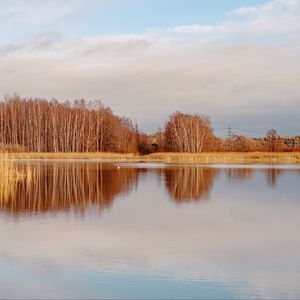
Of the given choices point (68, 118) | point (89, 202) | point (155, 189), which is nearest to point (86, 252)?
point (89, 202)

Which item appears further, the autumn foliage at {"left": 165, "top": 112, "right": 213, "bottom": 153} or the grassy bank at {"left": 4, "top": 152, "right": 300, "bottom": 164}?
the autumn foliage at {"left": 165, "top": 112, "right": 213, "bottom": 153}

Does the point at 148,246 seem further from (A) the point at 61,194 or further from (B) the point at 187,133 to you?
(B) the point at 187,133

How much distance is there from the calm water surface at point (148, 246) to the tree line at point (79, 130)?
32.4 meters

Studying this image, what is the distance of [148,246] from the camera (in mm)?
6477

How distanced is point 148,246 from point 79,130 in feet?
129

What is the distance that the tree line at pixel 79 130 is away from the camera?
44.5 m

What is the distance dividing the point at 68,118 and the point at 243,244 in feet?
130

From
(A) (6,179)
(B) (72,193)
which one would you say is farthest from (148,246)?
(A) (6,179)

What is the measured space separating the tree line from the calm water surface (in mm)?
32440

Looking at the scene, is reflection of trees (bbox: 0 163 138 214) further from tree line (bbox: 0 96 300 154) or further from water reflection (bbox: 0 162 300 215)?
tree line (bbox: 0 96 300 154)

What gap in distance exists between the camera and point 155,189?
14305mm

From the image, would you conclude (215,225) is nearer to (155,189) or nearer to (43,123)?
(155,189)

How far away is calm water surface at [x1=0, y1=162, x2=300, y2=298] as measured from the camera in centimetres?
470

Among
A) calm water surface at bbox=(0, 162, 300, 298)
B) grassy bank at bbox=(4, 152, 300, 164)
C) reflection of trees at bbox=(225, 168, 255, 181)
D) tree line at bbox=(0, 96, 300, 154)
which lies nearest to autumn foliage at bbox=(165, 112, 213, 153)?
tree line at bbox=(0, 96, 300, 154)
